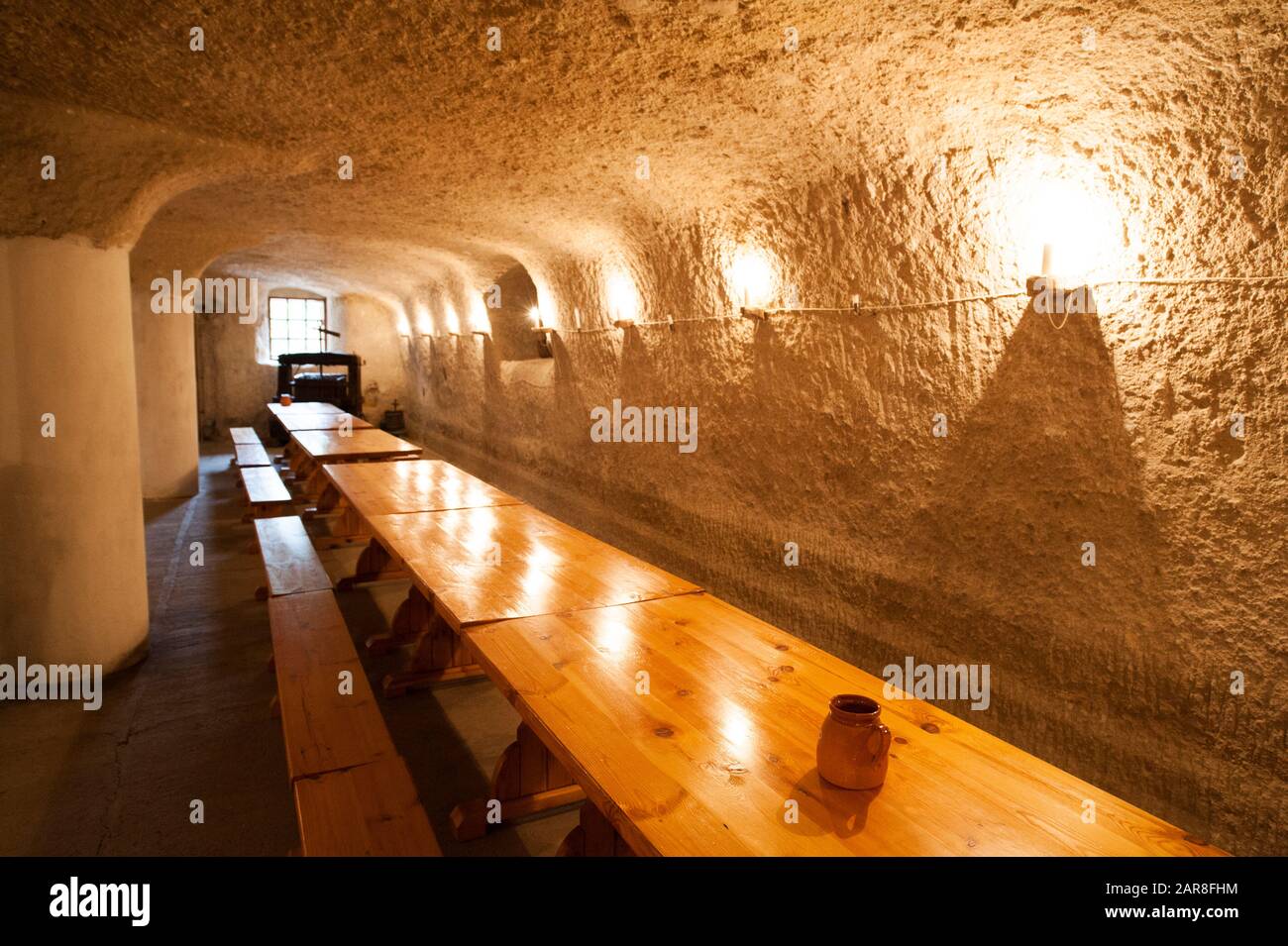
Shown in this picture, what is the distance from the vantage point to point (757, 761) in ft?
5.75

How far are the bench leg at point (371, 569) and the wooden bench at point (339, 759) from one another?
2178 mm

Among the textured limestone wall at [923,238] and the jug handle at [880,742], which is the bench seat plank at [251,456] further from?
the jug handle at [880,742]

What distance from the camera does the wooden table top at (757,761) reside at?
1467 millimetres

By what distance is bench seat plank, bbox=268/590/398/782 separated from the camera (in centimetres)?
250

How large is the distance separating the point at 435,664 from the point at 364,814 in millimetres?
2006

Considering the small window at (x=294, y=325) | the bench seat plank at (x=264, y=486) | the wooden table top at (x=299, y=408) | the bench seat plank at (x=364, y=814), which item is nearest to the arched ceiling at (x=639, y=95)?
the bench seat plank at (x=264, y=486)

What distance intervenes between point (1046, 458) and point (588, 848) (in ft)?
8.37

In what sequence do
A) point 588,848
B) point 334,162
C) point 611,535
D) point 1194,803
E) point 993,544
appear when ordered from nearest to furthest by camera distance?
point 588,848, point 1194,803, point 993,544, point 334,162, point 611,535

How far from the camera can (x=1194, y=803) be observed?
2973 millimetres

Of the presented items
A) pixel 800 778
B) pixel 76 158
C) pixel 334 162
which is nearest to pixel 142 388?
pixel 334 162

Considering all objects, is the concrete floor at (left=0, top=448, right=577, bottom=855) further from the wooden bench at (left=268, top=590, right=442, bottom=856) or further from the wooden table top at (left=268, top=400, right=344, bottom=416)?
the wooden table top at (left=268, top=400, right=344, bottom=416)

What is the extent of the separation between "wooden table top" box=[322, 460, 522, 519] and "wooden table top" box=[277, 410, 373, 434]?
2862 mm
